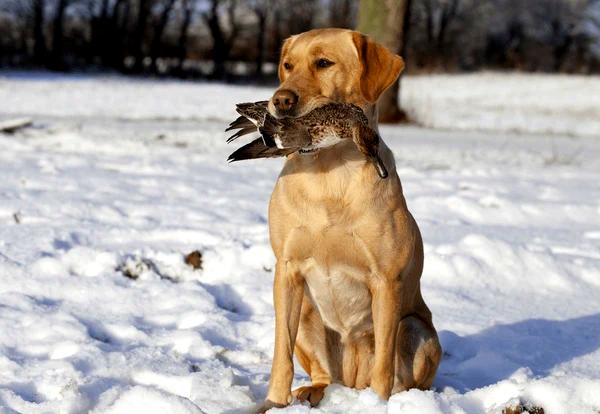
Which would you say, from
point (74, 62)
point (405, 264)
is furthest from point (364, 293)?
point (74, 62)

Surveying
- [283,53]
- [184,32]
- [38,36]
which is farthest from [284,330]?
[184,32]

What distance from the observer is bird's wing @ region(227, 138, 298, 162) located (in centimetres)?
296

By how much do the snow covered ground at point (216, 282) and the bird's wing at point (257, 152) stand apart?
848 mm

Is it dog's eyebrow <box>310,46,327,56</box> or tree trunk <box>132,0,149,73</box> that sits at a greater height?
dog's eyebrow <box>310,46,327,56</box>

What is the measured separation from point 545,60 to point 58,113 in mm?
38178

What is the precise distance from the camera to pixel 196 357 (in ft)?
11.6

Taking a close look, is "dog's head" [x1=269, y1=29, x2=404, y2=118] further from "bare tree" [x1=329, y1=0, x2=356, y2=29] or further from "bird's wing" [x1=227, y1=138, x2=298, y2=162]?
"bare tree" [x1=329, y1=0, x2=356, y2=29]

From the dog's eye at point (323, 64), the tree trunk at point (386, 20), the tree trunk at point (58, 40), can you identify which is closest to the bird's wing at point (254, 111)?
the dog's eye at point (323, 64)

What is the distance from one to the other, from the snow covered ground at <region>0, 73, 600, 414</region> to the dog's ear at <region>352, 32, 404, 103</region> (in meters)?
1.09

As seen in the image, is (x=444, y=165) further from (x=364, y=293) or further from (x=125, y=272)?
(x=364, y=293)

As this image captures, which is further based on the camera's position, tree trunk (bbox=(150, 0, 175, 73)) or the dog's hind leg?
tree trunk (bbox=(150, 0, 175, 73))

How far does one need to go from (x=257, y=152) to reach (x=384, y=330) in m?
0.79

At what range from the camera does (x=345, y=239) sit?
2.92m

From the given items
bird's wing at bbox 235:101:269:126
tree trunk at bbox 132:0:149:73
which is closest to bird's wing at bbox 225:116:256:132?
bird's wing at bbox 235:101:269:126
